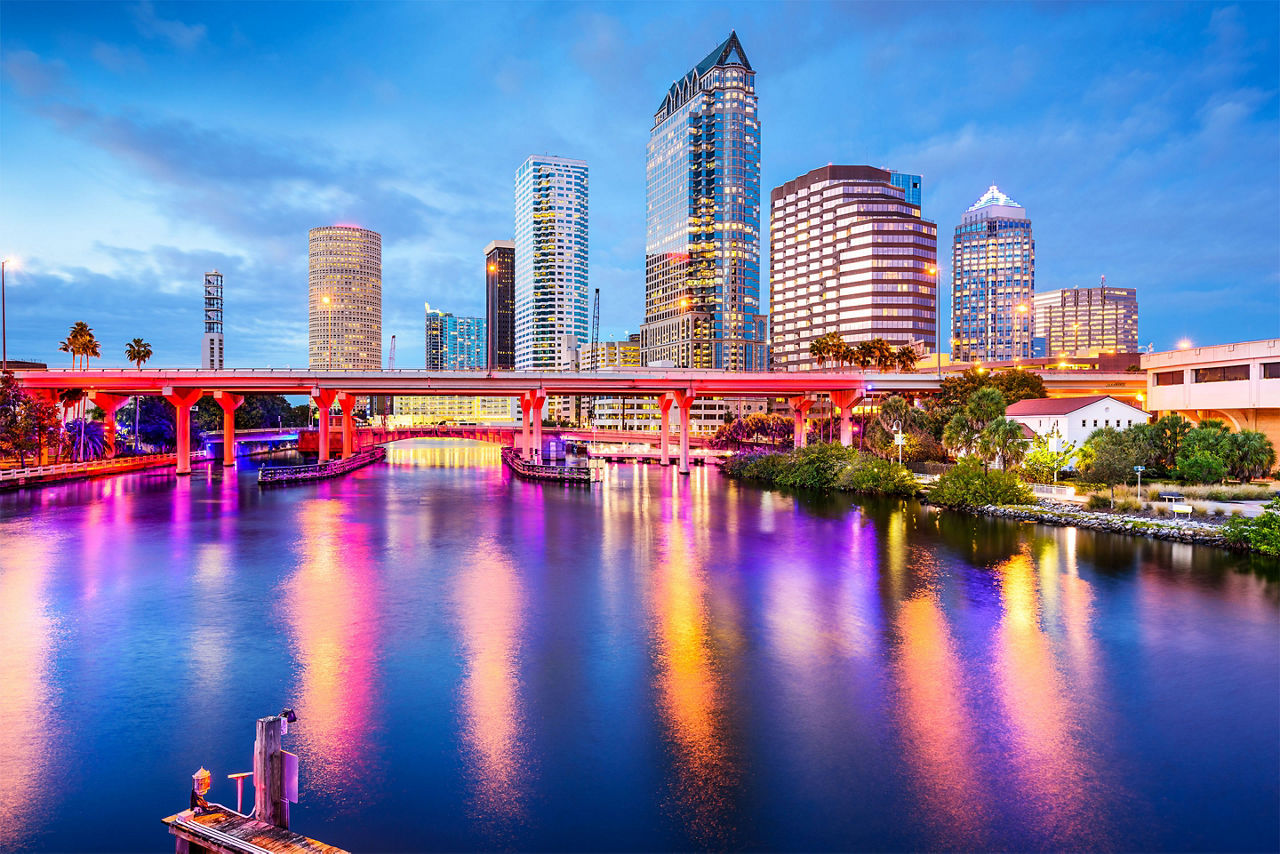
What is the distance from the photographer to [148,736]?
1616 cm

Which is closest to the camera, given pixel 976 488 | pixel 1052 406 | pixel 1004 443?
pixel 976 488

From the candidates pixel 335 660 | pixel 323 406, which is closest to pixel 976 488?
pixel 335 660

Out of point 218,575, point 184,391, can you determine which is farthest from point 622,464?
point 218,575

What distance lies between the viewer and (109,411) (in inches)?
3907

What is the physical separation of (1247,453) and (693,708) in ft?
188

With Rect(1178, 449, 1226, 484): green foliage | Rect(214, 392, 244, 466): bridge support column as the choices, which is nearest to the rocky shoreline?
Rect(1178, 449, 1226, 484): green foliage

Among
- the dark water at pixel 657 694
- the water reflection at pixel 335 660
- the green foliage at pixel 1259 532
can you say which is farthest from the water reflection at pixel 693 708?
the green foliage at pixel 1259 532

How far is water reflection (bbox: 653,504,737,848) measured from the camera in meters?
13.2

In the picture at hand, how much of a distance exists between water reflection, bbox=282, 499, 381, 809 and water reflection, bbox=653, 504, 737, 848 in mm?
6324

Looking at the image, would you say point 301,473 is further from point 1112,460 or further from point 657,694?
point 1112,460

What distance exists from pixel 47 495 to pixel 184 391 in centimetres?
2413

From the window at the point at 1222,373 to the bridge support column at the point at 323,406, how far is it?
325 feet

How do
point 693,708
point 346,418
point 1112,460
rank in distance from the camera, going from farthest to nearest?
1. point 346,418
2. point 1112,460
3. point 693,708

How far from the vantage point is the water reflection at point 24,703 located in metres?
13.3
